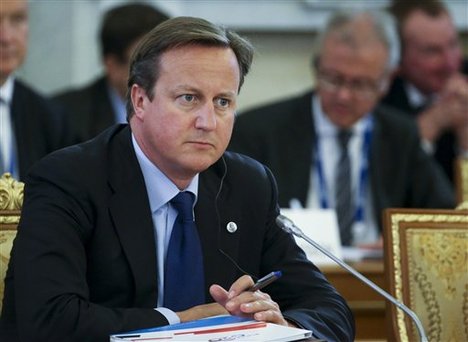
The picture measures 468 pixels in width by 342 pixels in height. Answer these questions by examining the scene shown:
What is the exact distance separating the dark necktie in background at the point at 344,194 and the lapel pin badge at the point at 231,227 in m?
2.44

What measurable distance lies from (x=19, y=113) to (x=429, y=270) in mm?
2397

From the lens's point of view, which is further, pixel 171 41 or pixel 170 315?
pixel 171 41

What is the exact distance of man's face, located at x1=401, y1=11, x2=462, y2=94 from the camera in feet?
24.8

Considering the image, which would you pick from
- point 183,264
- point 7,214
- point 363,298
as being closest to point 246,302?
point 183,264

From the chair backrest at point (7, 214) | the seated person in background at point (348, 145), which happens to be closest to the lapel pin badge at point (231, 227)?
the chair backrest at point (7, 214)

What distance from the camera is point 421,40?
7.56 meters

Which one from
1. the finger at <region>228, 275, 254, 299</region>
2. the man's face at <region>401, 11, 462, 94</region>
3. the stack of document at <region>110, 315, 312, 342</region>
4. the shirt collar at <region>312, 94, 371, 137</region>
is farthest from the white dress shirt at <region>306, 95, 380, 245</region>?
the stack of document at <region>110, 315, 312, 342</region>

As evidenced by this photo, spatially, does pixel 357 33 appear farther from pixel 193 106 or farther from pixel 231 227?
pixel 193 106

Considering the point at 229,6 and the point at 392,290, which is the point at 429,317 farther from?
the point at 229,6

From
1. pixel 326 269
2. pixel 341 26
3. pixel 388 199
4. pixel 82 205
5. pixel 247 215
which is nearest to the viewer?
pixel 82 205

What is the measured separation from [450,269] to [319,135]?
2271 millimetres

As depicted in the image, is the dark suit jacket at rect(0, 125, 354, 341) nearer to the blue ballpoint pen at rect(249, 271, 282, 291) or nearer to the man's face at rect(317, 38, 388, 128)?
the blue ballpoint pen at rect(249, 271, 282, 291)

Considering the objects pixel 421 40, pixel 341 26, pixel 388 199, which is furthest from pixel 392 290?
pixel 421 40

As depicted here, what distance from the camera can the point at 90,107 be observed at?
21.3 ft
